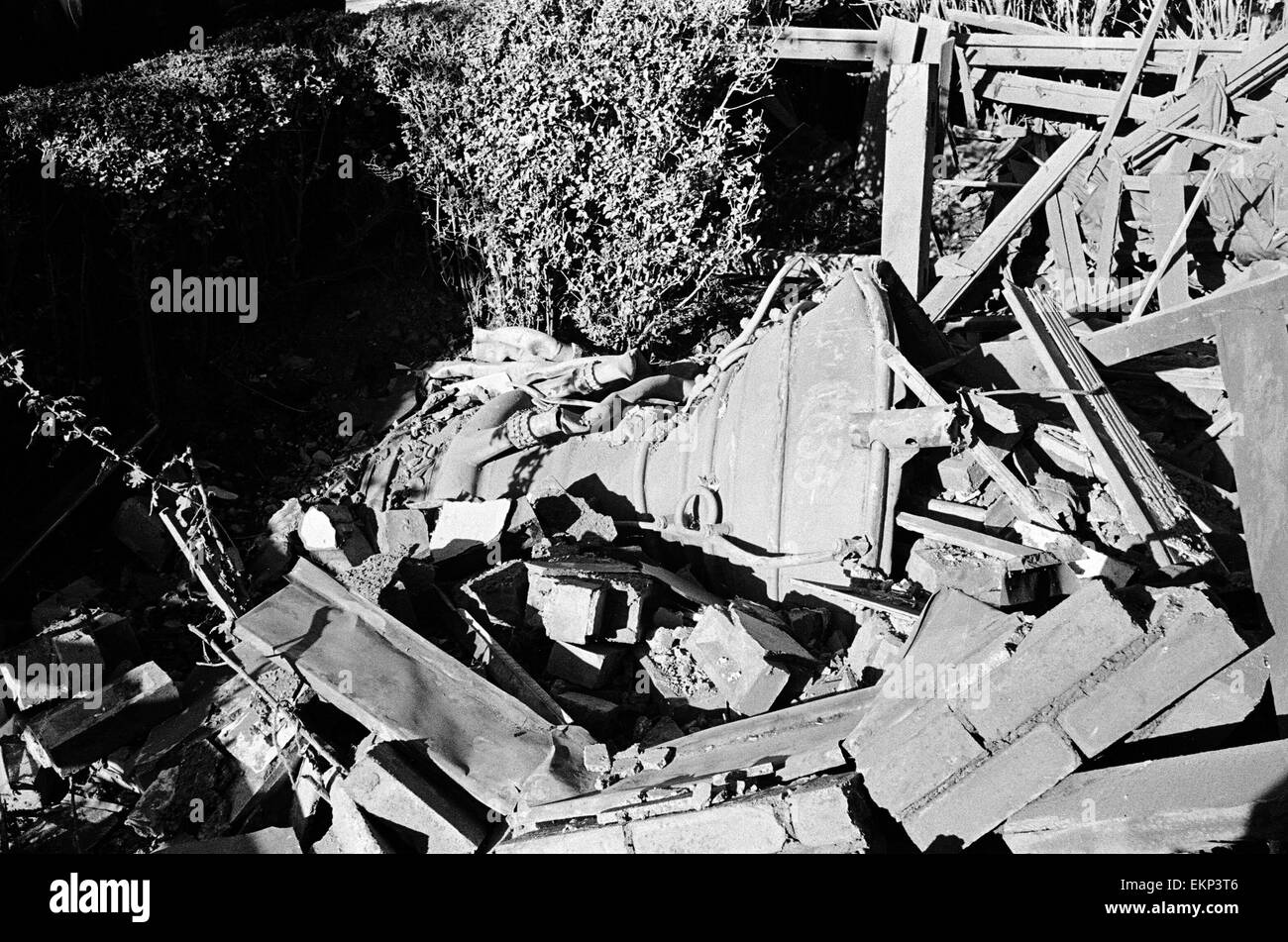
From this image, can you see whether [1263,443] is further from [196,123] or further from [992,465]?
[196,123]

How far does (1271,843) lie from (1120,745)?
2.00 ft

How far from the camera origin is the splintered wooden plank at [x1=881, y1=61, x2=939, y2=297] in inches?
309

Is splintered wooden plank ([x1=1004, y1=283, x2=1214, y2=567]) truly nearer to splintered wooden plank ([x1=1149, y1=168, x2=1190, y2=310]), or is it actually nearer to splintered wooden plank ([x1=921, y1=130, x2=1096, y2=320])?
splintered wooden plank ([x1=921, y1=130, x2=1096, y2=320])

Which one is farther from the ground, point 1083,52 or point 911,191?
point 1083,52

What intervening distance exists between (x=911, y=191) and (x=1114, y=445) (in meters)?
3.43

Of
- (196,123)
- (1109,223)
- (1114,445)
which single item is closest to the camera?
(1114,445)

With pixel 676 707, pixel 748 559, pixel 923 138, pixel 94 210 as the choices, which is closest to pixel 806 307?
pixel 748 559

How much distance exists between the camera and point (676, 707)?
4.71m

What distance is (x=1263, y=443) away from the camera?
4.38 m

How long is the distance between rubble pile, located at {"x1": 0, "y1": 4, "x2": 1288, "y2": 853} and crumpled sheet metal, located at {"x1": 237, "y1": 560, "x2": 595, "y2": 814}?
0.02 metres

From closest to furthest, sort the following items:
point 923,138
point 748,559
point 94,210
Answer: point 748,559
point 94,210
point 923,138

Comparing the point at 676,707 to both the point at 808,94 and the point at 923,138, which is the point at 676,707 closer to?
the point at 923,138

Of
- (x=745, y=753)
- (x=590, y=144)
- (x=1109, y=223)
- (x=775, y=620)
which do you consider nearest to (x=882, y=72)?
(x=1109, y=223)

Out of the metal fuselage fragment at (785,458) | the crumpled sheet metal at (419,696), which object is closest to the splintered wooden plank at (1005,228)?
the metal fuselage fragment at (785,458)
